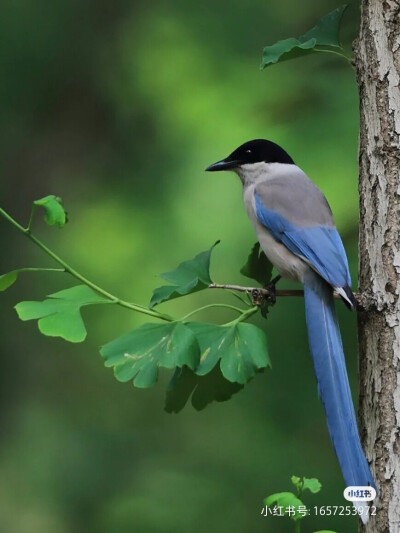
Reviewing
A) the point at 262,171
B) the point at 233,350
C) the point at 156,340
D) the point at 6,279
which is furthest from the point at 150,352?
the point at 262,171

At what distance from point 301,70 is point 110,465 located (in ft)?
4.67

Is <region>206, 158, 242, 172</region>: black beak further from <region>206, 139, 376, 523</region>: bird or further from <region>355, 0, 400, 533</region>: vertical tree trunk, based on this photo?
<region>355, 0, 400, 533</region>: vertical tree trunk

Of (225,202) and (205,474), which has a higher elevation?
(225,202)

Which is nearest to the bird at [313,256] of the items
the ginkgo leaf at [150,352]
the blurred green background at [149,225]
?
the ginkgo leaf at [150,352]

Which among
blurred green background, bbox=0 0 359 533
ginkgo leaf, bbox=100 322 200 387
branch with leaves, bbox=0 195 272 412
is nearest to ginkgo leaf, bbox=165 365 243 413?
branch with leaves, bbox=0 195 272 412

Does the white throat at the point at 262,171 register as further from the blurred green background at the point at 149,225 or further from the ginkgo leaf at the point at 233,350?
the blurred green background at the point at 149,225

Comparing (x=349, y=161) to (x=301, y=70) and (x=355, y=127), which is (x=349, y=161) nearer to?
(x=355, y=127)

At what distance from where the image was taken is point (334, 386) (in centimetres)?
172

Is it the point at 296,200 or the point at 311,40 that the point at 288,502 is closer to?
the point at 296,200

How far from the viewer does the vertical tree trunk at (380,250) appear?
68.2 inches

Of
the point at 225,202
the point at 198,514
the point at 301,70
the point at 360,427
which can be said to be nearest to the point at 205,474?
the point at 198,514

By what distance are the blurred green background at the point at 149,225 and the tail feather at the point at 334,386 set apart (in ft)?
3.54

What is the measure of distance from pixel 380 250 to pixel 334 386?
0.82ft

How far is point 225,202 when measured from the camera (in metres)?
3.05
